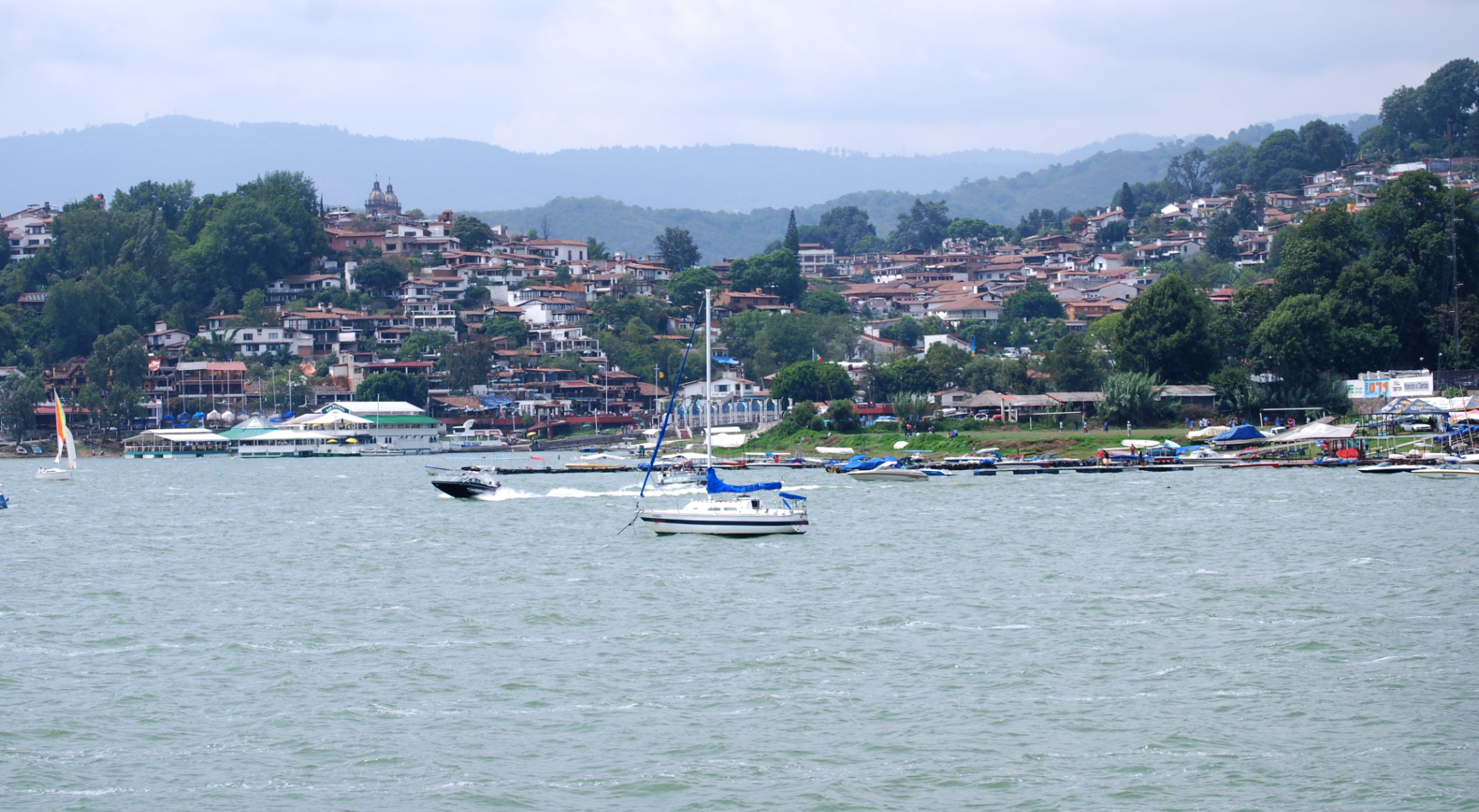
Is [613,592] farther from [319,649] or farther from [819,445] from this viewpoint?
[819,445]

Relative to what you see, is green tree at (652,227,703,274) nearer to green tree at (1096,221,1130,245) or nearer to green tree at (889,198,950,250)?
green tree at (889,198,950,250)

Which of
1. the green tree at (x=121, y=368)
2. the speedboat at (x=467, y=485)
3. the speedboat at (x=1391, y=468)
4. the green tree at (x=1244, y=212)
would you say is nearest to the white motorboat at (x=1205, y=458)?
the speedboat at (x=1391, y=468)

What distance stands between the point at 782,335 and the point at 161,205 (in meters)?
68.0

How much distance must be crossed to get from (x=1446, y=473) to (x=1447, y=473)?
1.3 inches

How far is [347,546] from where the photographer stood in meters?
33.5

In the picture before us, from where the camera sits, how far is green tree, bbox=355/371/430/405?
3903 inches

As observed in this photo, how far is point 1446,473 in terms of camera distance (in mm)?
46500

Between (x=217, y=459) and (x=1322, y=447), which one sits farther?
(x=217, y=459)

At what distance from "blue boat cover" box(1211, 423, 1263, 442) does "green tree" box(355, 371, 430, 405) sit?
198 feet

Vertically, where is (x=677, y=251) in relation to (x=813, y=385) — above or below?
above

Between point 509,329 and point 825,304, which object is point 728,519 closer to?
point 509,329

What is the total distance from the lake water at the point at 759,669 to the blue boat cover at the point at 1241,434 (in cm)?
2378

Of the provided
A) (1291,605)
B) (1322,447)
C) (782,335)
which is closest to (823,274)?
(782,335)

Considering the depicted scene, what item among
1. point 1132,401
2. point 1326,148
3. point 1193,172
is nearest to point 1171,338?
point 1132,401
